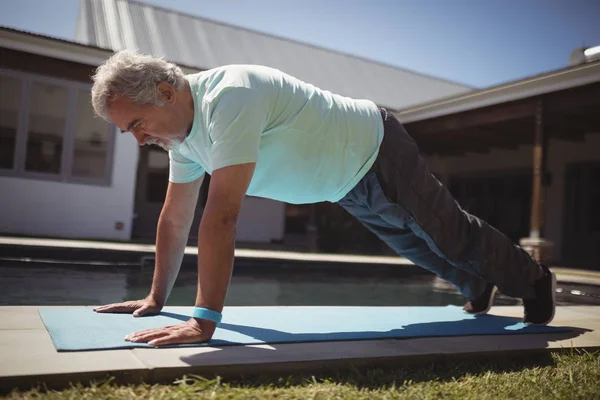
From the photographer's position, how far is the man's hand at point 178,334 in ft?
5.50

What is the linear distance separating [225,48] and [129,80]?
1019cm

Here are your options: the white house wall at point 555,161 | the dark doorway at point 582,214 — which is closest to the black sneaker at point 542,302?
the dark doorway at point 582,214

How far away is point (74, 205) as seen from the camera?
8023mm

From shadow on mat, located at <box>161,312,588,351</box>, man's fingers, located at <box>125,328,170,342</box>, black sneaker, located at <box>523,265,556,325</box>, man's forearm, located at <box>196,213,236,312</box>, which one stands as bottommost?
shadow on mat, located at <box>161,312,588,351</box>

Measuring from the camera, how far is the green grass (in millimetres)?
1328

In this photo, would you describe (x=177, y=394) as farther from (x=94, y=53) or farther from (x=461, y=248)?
(x=94, y=53)

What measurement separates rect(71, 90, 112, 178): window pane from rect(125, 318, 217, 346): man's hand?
23.6ft

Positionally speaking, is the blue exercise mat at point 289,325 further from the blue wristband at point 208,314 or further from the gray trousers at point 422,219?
the gray trousers at point 422,219

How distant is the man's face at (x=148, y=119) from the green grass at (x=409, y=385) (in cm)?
88

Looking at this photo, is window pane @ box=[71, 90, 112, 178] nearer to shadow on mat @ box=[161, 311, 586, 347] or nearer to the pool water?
the pool water

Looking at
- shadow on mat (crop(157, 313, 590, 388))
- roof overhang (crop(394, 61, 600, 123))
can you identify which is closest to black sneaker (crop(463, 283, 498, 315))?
shadow on mat (crop(157, 313, 590, 388))

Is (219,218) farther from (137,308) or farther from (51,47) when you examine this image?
(51,47)

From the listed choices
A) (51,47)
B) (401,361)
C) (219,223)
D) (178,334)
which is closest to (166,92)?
(219,223)

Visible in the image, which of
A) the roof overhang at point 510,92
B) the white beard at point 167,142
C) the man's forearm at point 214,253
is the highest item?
the roof overhang at point 510,92
